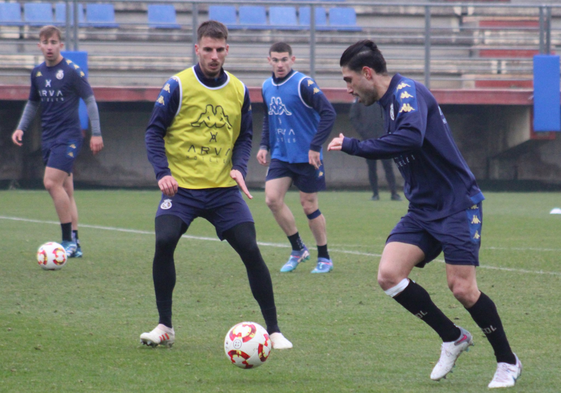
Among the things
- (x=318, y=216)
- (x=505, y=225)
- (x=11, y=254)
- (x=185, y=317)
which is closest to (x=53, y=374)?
(x=185, y=317)

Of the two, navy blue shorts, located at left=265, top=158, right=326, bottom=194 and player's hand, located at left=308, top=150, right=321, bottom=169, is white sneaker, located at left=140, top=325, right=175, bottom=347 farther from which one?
navy blue shorts, located at left=265, top=158, right=326, bottom=194

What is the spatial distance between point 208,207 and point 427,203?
4.48 feet

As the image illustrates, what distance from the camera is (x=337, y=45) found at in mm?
20391

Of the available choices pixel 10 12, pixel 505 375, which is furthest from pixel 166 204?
pixel 10 12

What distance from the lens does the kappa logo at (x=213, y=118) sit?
198 inches

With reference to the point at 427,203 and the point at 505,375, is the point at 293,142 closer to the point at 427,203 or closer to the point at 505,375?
the point at 427,203

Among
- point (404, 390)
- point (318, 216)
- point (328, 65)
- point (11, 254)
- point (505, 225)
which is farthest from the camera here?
point (328, 65)

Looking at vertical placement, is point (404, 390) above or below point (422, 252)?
below

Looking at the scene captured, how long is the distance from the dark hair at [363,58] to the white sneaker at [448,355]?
1411 millimetres

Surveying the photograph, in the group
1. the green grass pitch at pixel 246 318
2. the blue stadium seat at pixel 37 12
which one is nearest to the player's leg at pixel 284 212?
the green grass pitch at pixel 246 318

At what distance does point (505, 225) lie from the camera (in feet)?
39.1

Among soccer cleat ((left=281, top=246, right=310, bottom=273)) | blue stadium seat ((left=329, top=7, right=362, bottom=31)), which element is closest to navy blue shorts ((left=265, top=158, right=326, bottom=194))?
soccer cleat ((left=281, top=246, right=310, bottom=273))

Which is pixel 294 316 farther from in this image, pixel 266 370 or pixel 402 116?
pixel 402 116

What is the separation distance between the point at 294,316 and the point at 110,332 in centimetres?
126
